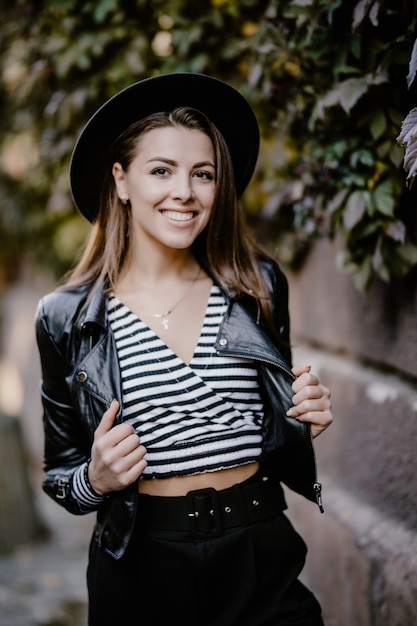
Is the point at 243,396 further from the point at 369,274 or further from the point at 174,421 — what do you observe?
the point at 369,274

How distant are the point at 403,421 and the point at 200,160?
1183 millimetres

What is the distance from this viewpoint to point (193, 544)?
6.69 ft

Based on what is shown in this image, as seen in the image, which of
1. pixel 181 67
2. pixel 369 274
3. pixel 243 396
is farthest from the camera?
pixel 181 67

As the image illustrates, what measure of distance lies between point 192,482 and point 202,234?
33.5 inches

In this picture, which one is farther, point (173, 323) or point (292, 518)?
point (292, 518)

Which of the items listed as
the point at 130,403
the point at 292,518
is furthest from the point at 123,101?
the point at 292,518

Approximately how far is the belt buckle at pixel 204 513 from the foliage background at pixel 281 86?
93 centimetres

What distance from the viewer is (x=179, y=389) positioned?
2094 millimetres

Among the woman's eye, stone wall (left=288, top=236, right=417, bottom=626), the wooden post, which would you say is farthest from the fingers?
the wooden post

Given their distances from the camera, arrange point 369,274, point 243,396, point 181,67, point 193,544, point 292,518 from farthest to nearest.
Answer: point 292,518, point 181,67, point 369,274, point 243,396, point 193,544

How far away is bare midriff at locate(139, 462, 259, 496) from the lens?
6.89 ft

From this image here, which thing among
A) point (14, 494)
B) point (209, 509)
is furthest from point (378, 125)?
point (14, 494)

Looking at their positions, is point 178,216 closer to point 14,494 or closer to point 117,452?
point 117,452

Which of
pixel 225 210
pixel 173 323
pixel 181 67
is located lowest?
pixel 173 323
